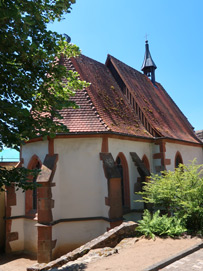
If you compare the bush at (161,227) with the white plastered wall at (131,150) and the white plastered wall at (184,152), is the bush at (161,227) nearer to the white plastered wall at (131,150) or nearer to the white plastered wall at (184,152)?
the white plastered wall at (131,150)

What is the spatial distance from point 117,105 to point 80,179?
521 cm

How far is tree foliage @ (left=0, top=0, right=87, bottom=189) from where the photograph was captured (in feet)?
17.2

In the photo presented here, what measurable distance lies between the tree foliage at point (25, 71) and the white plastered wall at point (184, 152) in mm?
8659

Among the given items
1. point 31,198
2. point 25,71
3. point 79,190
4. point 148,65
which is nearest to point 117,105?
point 79,190

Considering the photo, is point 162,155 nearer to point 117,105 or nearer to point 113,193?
point 117,105

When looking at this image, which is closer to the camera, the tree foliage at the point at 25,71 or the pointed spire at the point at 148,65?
the tree foliage at the point at 25,71

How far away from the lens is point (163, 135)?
14.2 meters

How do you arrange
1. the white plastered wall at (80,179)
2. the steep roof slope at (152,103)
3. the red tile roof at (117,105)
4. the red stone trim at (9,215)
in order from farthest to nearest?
the steep roof slope at (152,103) < the red tile roof at (117,105) < the red stone trim at (9,215) < the white plastered wall at (80,179)

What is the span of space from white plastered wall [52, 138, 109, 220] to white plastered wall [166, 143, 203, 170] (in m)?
4.79

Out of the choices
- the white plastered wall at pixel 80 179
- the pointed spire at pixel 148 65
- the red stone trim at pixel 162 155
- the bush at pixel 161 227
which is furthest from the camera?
the pointed spire at pixel 148 65

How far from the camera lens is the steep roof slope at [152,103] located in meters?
15.6

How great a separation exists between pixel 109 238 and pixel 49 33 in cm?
605

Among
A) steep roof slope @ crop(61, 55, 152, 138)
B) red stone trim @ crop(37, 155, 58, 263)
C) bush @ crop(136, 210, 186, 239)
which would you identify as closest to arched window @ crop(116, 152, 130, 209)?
steep roof slope @ crop(61, 55, 152, 138)

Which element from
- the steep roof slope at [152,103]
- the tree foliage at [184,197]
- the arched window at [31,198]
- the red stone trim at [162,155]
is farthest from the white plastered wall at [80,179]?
the steep roof slope at [152,103]
